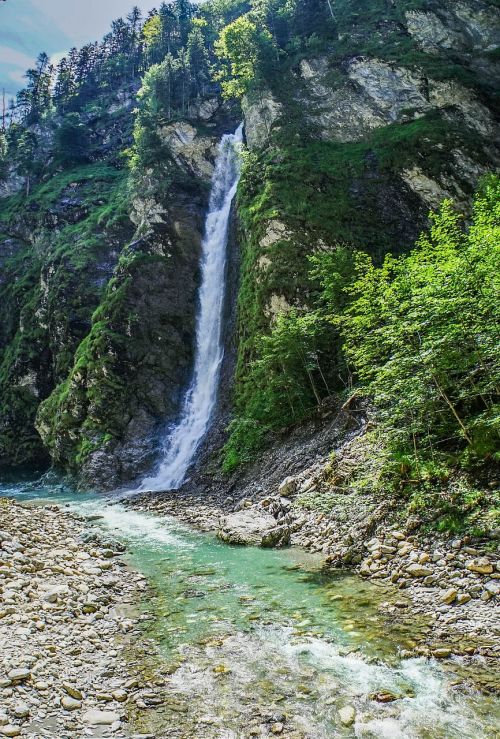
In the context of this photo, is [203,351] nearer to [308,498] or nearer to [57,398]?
[57,398]

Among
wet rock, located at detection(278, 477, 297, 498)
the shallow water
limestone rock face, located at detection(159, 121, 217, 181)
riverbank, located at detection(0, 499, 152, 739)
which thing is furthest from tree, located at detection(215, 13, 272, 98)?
the shallow water

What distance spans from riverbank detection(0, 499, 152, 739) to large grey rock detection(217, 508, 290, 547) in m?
3.25

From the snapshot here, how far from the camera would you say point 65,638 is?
6641 mm

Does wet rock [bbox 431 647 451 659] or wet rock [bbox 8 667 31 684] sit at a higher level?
wet rock [bbox 8 667 31 684]

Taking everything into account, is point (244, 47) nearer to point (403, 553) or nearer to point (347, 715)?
point (403, 553)

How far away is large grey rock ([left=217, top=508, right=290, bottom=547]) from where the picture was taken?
12.0 m

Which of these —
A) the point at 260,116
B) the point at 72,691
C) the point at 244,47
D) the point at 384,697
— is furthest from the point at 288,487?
the point at 244,47

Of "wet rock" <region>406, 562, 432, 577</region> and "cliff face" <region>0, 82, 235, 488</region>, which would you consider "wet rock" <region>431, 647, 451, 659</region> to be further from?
"cliff face" <region>0, 82, 235, 488</region>

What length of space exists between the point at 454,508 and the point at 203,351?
1054 inches

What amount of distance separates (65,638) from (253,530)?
7152 mm

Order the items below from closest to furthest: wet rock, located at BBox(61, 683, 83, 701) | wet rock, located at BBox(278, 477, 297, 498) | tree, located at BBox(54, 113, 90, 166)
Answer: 1. wet rock, located at BBox(61, 683, 83, 701)
2. wet rock, located at BBox(278, 477, 297, 498)
3. tree, located at BBox(54, 113, 90, 166)

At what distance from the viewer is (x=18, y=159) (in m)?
65.9

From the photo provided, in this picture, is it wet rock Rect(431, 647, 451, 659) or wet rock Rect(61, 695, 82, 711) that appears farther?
wet rock Rect(431, 647, 451, 659)

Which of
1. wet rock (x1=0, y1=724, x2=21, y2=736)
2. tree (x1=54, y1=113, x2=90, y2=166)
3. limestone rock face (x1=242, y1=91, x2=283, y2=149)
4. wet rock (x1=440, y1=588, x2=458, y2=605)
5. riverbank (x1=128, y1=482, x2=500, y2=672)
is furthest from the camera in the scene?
tree (x1=54, y1=113, x2=90, y2=166)
